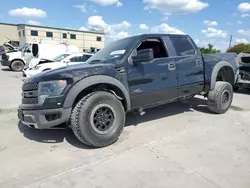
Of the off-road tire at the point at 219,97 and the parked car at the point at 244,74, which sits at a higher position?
the parked car at the point at 244,74

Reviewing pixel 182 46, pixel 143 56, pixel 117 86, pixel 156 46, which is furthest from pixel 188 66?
pixel 117 86

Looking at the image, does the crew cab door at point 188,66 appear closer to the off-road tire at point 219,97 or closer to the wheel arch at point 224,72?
the wheel arch at point 224,72

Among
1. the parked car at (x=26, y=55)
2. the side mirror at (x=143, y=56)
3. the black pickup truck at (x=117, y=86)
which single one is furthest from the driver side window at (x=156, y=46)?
the parked car at (x=26, y=55)

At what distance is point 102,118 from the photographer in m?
3.73

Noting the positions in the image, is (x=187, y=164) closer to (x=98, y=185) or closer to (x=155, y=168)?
(x=155, y=168)

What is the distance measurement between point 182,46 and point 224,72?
5.71ft

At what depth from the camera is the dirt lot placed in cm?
278

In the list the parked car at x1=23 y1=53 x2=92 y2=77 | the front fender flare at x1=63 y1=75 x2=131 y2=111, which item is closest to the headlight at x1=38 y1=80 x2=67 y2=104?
the front fender flare at x1=63 y1=75 x2=131 y2=111

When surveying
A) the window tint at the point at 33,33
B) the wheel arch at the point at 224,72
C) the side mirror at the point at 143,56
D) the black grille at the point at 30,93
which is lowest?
the black grille at the point at 30,93

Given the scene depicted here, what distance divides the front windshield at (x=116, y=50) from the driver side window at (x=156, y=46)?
1.08 feet

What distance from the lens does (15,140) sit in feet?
13.2

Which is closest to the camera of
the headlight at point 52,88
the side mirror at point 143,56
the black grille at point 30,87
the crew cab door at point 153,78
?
the headlight at point 52,88

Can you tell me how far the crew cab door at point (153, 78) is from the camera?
4066 millimetres

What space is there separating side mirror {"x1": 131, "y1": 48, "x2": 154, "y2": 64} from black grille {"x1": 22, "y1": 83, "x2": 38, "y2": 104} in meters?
1.70
